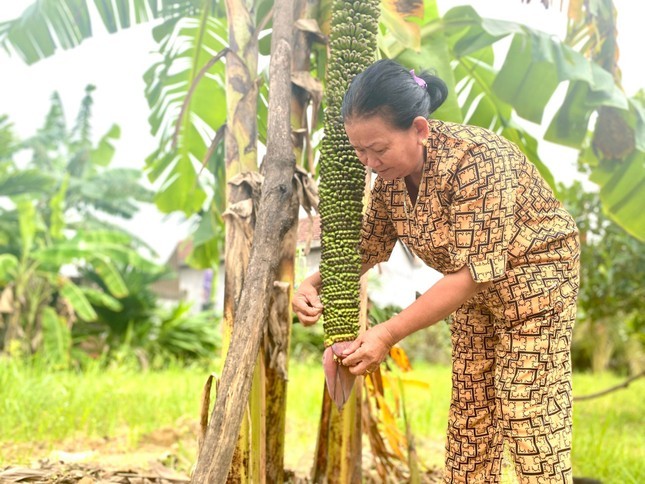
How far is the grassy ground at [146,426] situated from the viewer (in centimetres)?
418

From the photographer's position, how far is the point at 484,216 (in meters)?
1.90

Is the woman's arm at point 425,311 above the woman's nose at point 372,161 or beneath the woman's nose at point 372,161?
beneath

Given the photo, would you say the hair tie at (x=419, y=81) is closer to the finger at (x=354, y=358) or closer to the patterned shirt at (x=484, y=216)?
the patterned shirt at (x=484, y=216)

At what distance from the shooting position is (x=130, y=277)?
10.8 meters

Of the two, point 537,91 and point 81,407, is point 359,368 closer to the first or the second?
point 537,91

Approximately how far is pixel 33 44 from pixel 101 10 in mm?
596

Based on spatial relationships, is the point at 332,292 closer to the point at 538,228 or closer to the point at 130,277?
the point at 538,228

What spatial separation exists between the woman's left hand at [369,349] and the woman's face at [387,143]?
0.45 m

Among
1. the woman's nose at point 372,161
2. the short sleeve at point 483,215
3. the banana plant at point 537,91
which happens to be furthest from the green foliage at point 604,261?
the woman's nose at point 372,161

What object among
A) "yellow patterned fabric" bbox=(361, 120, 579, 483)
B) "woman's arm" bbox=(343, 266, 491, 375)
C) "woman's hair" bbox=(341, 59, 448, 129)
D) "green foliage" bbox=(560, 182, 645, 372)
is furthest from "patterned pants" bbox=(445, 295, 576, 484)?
"green foliage" bbox=(560, 182, 645, 372)

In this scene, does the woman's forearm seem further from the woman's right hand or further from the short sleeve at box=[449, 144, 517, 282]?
the woman's right hand

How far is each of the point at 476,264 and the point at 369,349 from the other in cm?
37

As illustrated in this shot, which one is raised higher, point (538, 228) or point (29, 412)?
point (538, 228)

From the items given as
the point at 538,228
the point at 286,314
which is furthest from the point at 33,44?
the point at 538,228
